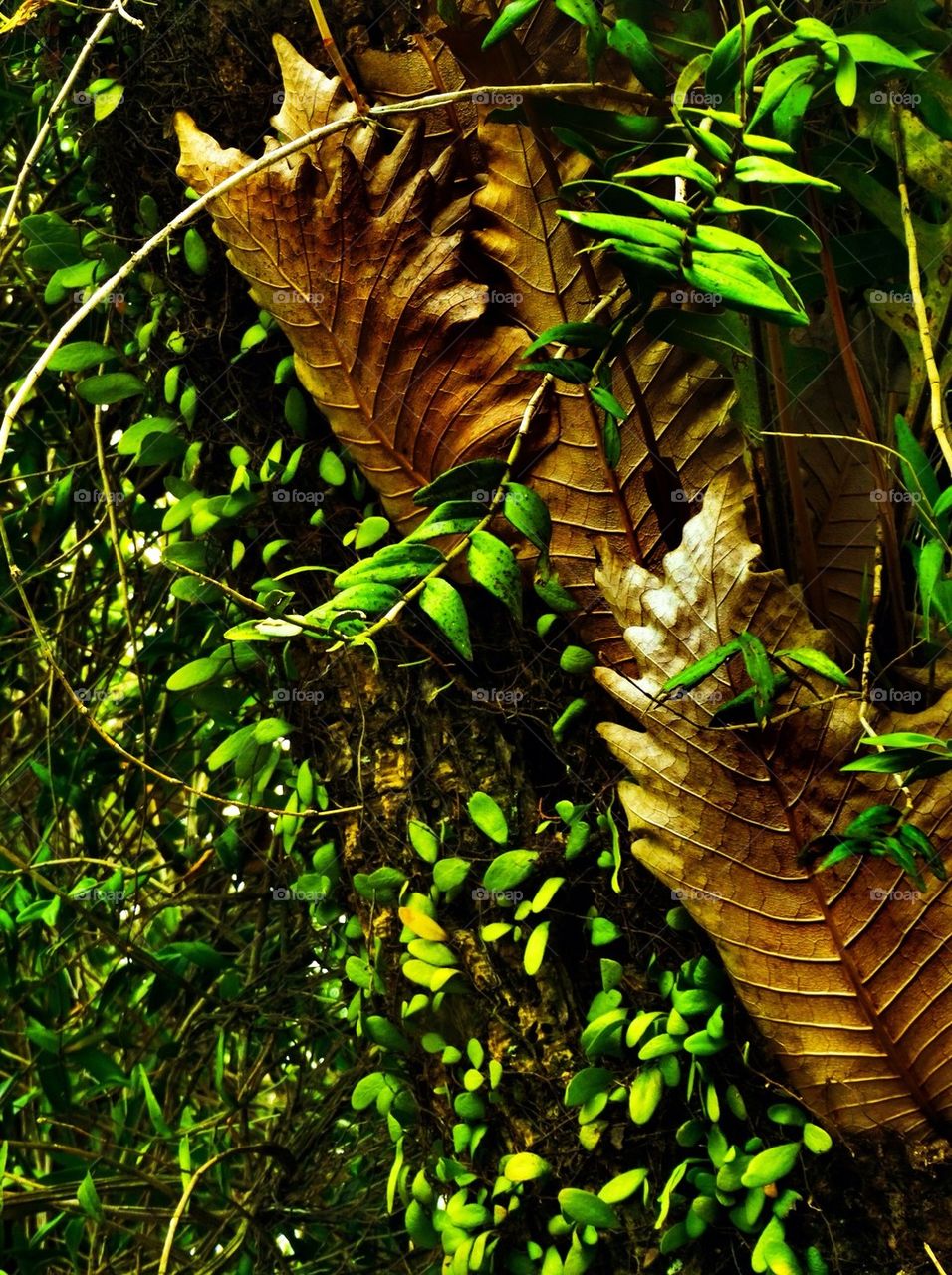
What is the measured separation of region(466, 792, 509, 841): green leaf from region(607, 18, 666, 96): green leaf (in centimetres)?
53

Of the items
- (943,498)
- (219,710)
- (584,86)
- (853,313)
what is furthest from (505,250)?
(219,710)

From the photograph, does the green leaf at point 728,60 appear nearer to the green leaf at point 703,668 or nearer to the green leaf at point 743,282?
the green leaf at point 743,282

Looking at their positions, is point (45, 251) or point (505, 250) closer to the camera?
point (505, 250)

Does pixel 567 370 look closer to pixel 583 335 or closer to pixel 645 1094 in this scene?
pixel 583 335

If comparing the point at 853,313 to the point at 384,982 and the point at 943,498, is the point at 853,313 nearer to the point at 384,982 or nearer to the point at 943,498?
the point at 943,498

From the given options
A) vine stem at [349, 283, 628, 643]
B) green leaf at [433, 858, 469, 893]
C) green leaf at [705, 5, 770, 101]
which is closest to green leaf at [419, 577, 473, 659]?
vine stem at [349, 283, 628, 643]

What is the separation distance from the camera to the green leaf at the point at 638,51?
0.71 metres

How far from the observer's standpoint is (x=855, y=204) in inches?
35.2

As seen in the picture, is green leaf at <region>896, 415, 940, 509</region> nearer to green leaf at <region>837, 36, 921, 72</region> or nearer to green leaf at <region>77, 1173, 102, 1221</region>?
green leaf at <region>837, 36, 921, 72</region>

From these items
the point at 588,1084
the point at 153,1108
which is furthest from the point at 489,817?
the point at 153,1108

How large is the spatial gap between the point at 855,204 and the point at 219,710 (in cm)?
77

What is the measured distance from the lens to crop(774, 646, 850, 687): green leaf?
723mm

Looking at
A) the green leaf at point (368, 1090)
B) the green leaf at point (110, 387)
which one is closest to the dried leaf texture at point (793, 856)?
the green leaf at point (368, 1090)

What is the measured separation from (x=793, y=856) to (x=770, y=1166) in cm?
22
